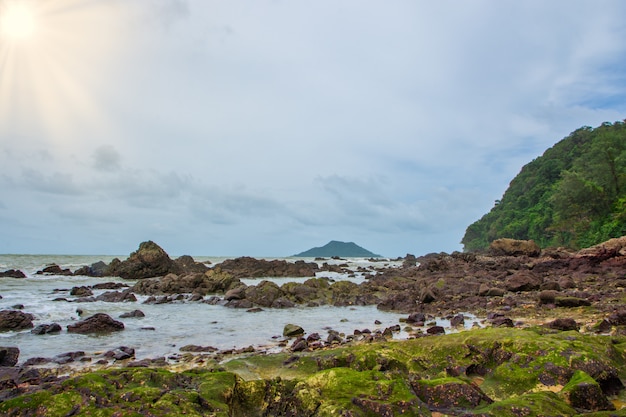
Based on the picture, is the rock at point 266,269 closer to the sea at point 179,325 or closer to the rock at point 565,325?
the sea at point 179,325

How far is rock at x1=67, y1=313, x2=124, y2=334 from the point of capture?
15.9 m

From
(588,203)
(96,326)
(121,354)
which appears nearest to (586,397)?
(121,354)

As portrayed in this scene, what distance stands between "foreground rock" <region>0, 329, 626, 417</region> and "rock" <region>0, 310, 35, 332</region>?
10.4 meters

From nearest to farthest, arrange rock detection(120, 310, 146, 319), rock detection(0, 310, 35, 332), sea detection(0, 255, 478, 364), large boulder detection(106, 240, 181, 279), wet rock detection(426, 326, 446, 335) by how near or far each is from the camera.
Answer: sea detection(0, 255, 478, 364), wet rock detection(426, 326, 446, 335), rock detection(0, 310, 35, 332), rock detection(120, 310, 146, 319), large boulder detection(106, 240, 181, 279)

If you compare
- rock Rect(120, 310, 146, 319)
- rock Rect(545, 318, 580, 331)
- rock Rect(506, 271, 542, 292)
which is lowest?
rock Rect(120, 310, 146, 319)

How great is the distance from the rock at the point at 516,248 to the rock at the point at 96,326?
45500 millimetres

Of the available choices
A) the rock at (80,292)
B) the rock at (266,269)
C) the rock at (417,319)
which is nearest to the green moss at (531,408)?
the rock at (417,319)

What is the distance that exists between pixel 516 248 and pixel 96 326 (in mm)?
46867

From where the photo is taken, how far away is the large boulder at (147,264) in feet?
148

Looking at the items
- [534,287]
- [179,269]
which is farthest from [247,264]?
[534,287]

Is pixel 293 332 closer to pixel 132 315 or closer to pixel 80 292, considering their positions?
pixel 132 315

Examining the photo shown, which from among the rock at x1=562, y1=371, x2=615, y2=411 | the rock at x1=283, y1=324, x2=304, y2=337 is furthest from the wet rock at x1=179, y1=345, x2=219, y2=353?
the rock at x1=562, y1=371, x2=615, y2=411

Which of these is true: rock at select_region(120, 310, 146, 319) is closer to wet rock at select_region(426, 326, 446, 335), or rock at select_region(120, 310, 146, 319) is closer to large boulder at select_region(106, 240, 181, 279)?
wet rock at select_region(426, 326, 446, 335)

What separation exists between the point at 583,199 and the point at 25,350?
57605 mm
